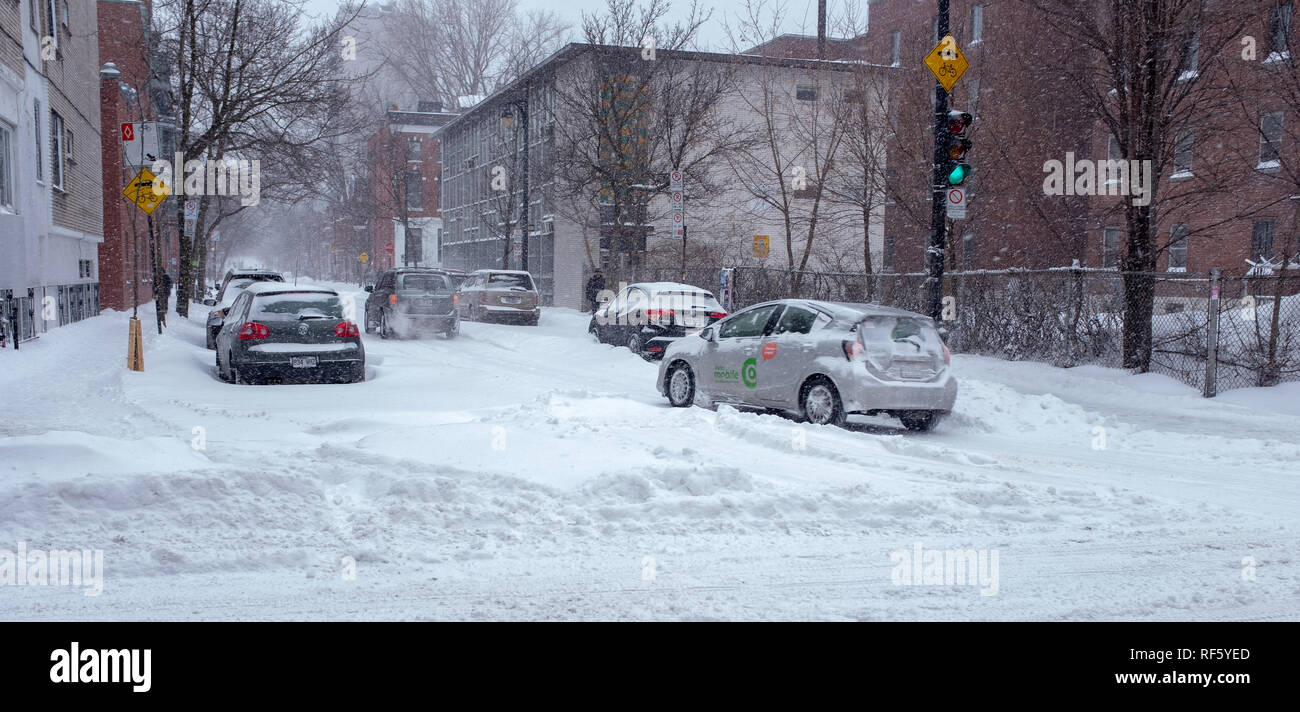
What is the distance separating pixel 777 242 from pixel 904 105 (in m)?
18.8

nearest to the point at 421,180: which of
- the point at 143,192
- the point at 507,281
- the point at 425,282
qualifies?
the point at 507,281

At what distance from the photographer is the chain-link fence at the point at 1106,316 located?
13.6 meters

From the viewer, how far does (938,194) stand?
14648mm

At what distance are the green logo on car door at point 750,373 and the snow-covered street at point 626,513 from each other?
4.04 feet

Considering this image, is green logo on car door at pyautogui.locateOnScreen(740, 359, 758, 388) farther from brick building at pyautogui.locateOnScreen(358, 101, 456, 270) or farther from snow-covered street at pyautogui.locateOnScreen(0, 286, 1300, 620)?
brick building at pyautogui.locateOnScreen(358, 101, 456, 270)

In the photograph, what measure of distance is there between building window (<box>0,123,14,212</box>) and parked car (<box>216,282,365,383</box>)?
5941 millimetres

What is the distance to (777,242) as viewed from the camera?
137 ft

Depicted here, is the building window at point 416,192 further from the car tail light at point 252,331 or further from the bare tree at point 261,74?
the car tail light at point 252,331

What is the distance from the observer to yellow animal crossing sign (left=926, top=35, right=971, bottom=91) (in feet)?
45.6

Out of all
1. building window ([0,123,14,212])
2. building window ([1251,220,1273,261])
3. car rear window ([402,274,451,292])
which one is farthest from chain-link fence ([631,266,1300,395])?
building window ([1251,220,1273,261])

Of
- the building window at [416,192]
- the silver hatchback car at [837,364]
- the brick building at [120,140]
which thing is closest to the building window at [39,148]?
the brick building at [120,140]
